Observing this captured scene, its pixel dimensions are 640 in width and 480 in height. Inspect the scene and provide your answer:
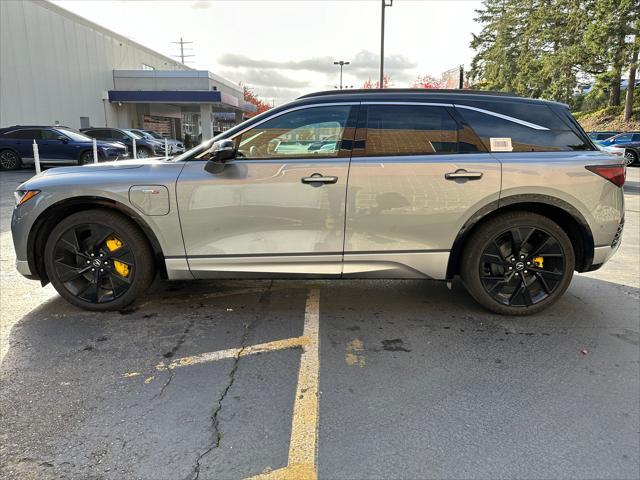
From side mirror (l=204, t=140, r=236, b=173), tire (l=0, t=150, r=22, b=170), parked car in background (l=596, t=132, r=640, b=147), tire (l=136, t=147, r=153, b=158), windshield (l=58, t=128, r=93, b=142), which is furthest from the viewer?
parked car in background (l=596, t=132, r=640, b=147)

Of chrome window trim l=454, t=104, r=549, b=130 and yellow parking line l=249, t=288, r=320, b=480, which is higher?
chrome window trim l=454, t=104, r=549, b=130

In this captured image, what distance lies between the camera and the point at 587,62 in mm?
35250

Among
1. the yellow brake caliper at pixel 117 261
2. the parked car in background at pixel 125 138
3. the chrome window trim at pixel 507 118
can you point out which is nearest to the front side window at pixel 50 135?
the parked car in background at pixel 125 138

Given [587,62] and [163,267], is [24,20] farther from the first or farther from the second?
[587,62]

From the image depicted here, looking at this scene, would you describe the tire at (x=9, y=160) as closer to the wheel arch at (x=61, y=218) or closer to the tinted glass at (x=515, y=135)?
the wheel arch at (x=61, y=218)

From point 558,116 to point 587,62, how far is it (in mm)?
38570

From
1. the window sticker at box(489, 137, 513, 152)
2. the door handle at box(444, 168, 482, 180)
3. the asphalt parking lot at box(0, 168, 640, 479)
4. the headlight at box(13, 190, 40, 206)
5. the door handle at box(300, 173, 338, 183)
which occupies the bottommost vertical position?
the asphalt parking lot at box(0, 168, 640, 479)

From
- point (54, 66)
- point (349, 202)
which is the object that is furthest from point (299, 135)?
point (54, 66)

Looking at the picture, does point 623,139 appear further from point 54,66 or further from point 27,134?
point 54,66

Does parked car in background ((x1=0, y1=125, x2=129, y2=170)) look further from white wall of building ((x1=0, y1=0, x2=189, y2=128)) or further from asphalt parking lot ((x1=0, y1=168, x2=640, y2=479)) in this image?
asphalt parking lot ((x1=0, y1=168, x2=640, y2=479))

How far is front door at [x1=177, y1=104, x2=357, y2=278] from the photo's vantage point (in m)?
3.60

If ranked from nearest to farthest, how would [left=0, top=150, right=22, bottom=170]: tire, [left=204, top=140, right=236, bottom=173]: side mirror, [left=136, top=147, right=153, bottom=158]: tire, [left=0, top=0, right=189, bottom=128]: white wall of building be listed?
[left=204, top=140, right=236, bottom=173]: side mirror → [left=0, top=150, right=22, bottom=170]: tire → [left=136, top=147, right=153, bottom=158]: tire → [left=0, top=0, right=189, bottom=128]: white wall of building

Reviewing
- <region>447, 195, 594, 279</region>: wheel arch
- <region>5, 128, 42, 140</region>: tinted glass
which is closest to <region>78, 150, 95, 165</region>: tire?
<region>5, 128, 42, 140</region>: tinted glass

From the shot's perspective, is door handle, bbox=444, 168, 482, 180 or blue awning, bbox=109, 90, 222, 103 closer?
door handle, bbox=444, 168, 482, 180
